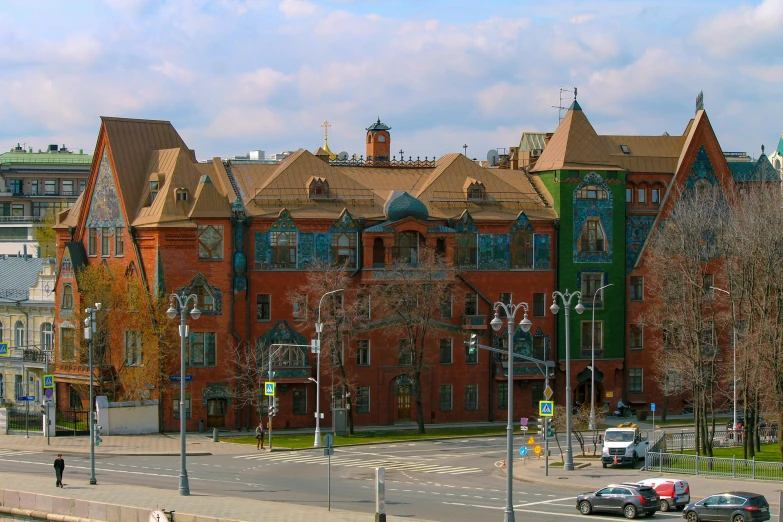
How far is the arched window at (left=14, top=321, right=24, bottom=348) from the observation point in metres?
105

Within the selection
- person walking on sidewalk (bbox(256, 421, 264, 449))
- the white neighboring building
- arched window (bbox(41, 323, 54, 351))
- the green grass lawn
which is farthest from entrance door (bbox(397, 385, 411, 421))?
arched window (bbox(41, 323, 54, 351))

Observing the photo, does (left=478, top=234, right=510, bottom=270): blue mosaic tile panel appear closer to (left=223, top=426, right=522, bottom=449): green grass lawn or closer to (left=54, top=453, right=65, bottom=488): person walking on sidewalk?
(left=223, top=426, right=522, bottom=449): green grass lawn

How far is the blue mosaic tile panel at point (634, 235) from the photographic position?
328 feet

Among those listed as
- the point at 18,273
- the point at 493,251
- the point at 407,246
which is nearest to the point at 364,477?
the point at 407,246

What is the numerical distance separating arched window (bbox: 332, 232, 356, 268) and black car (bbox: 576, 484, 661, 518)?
39120 mm

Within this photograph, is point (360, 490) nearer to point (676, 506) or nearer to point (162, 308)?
point (676, 506)

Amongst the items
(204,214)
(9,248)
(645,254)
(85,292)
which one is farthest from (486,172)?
(9,248)

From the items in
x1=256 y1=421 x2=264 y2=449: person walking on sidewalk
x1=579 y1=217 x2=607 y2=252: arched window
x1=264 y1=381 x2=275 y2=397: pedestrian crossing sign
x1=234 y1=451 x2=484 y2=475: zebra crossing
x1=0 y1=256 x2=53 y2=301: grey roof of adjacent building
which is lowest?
x1=234 y1=451 x2=484 y2=475: zebra crossing

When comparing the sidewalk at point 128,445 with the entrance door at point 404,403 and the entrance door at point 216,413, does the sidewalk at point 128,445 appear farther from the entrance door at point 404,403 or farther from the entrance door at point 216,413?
the entrance door at point 404,403

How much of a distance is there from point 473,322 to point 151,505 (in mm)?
44584

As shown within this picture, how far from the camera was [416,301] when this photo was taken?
91.3 m

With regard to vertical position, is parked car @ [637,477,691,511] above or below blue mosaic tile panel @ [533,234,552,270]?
below

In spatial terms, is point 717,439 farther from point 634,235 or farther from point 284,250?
point 284,250

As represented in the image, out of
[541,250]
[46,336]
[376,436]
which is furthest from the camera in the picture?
[46,336]
